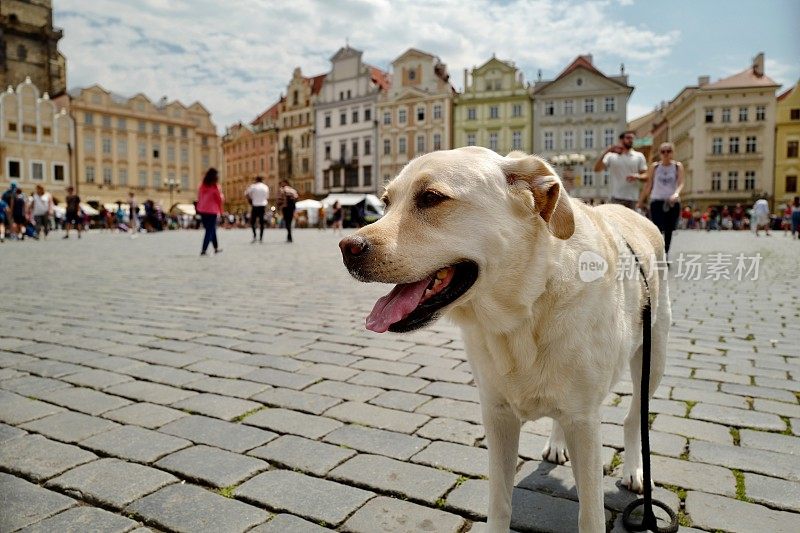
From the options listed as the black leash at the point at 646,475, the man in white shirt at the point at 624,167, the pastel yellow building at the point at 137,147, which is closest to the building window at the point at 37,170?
the pastel yellow building at the point at 137,147

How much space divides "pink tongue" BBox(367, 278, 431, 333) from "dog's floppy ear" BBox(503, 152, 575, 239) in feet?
1.49

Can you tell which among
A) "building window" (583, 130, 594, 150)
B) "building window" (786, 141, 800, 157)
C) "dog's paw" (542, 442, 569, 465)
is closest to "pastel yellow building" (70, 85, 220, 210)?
"building window" (583, 130, 594, 150)

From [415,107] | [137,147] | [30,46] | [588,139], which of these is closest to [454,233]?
A: [588,139]

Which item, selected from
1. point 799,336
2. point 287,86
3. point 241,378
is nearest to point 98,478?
point 241,378

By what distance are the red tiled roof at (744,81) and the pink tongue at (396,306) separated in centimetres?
7043

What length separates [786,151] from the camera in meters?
60.1

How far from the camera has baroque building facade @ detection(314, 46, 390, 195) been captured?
6625 cm

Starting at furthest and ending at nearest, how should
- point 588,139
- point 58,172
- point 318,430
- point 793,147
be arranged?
point 58,172 → point 793,147 → point 588,139 → point 318,430

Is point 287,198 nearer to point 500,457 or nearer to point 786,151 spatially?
point 500,457

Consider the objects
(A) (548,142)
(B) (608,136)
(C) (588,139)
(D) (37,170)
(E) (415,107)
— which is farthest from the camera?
(D) (37,170)

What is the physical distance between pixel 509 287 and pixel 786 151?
71773mm

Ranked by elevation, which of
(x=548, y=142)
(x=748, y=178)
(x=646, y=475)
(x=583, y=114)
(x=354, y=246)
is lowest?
(x=646, y=475)

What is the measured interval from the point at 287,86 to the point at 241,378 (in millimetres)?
77479

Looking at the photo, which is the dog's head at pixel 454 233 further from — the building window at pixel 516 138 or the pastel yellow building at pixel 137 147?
the pastel yellow building at pixel 137 147
